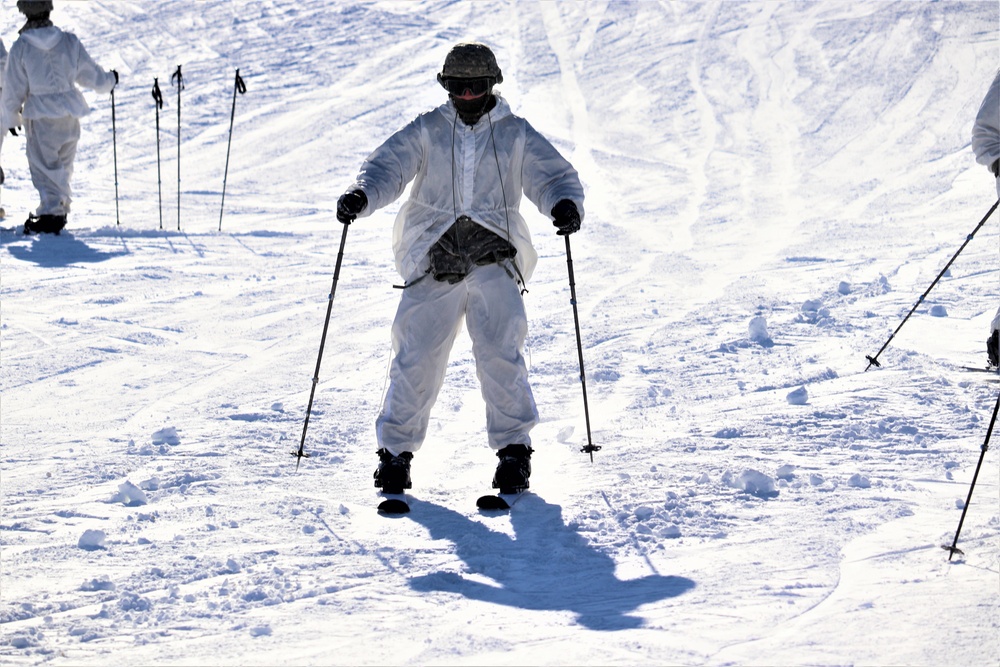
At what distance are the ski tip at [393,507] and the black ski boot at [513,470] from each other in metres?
0.43

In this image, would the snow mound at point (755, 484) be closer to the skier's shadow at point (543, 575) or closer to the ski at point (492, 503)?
the skier's shadow at point (543, 575)

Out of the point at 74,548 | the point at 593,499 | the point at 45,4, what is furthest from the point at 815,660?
the point at 45,4

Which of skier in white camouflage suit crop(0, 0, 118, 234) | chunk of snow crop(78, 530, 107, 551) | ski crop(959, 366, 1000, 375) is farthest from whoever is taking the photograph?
skier in white camouflage suit crop(0, 0, 118, 234)

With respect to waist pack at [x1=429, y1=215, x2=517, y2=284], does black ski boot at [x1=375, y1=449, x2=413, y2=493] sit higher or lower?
lower

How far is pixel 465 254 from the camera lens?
5.99 meters

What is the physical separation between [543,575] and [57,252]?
26.8 ft

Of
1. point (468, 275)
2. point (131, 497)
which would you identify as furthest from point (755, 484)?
point (131, 497)

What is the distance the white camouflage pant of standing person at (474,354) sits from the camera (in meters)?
5.95

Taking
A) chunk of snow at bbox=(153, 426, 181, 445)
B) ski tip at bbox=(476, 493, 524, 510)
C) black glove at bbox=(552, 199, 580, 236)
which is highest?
black glove at bbox=(552, 199, 580, 236)

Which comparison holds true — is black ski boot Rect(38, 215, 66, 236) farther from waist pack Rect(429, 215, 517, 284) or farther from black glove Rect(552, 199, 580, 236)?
black glove Rect(552, 199, 580, 236)

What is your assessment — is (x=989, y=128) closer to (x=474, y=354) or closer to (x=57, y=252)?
(x=474, y=354)

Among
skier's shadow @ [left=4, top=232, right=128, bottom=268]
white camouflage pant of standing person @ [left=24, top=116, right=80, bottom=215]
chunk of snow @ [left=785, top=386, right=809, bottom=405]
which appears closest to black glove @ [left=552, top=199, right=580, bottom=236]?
chunk of snow @ [left=785, top=386, right=809, bottom=405]

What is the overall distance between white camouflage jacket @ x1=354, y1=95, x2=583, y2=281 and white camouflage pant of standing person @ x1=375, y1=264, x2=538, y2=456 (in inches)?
7.1

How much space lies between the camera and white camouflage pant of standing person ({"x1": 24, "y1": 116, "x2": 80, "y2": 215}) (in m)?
12.6
